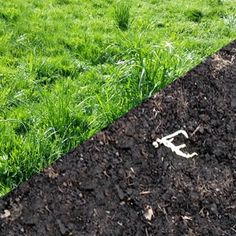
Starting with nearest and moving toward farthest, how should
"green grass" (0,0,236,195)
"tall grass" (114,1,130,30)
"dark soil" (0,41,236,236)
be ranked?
1. "dark soil" (0,41,236,236)
2. "green grass" (0,0,236,195)
3. "tall grass" (114,1,130,30)

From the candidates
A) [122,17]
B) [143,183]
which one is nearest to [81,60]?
[122,17]

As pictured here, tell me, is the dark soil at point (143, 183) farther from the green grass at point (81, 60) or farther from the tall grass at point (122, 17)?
the tall grass at point (122, 17)

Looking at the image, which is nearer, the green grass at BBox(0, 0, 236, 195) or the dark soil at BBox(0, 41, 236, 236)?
the dark soil at BBox(0, 41, 236, 236)

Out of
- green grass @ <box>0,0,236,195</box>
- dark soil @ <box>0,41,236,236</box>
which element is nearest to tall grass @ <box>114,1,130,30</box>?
green grass @ <box>0,0,236,195</box>

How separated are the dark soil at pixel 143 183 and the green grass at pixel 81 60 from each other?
0.13 metres

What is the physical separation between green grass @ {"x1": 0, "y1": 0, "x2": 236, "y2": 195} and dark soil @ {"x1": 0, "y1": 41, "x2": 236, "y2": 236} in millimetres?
125

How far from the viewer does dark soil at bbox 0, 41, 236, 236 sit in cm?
347

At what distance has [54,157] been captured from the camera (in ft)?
12.3

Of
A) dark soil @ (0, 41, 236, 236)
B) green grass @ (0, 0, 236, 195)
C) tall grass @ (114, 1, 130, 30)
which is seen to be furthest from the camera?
tall grass @ (114, 1, 130, 30)

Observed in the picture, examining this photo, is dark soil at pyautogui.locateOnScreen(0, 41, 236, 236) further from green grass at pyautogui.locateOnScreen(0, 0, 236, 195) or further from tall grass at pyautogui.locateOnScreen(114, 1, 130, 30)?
tall grass at pyautogui.locateOnScreen(114, 1, 130, 30)

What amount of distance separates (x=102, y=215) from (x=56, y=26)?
7.40ft

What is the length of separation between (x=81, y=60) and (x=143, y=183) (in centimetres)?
151

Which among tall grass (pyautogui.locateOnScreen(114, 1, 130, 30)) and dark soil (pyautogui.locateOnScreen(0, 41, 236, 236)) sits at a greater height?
tall grass (pyautogui.locateOnScreen(114, 1, 130, 30))

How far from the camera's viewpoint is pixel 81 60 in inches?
193
